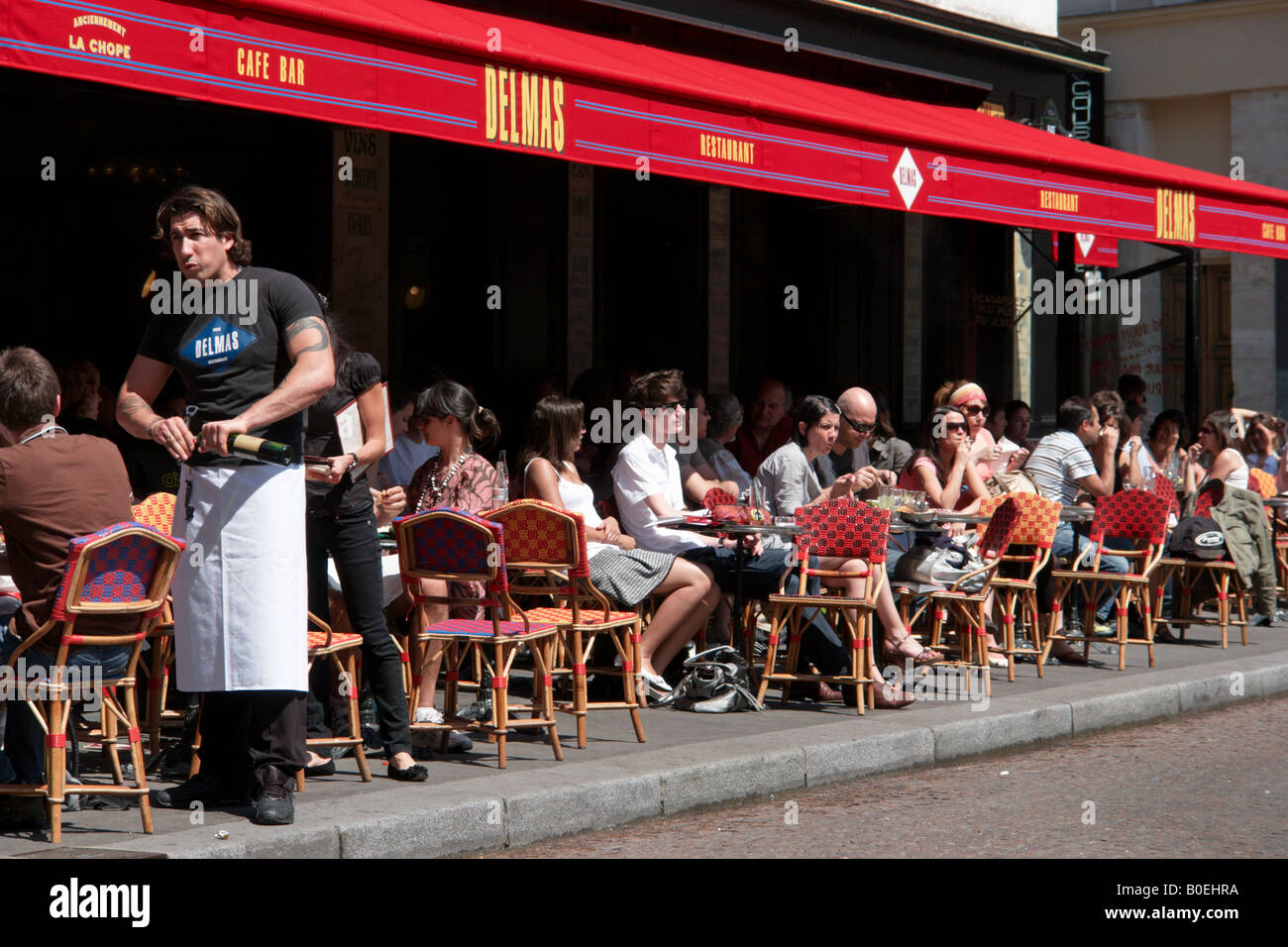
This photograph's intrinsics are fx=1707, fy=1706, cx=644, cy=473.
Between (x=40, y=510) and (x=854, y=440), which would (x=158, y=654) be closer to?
(x=40, y=510)

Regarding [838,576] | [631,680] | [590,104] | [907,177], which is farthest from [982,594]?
[590,104]

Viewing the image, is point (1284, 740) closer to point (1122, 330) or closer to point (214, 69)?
point (214, 69)

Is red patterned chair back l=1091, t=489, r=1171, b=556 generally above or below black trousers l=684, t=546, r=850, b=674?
above

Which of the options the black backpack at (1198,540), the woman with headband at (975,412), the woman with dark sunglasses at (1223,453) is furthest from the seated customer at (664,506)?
the woman with dark sunglasses at (1223,453)

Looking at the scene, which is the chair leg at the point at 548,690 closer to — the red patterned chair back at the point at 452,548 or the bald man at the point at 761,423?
the red patterned chair back at the point at 452,548

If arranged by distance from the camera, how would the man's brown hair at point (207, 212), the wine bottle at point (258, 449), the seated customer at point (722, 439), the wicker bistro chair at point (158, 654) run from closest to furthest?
the wine bottle at point (258, 449) < the man's brown hair at point (207, 212) < the wicker bistro chair at point (158, 654) < the seated customer at point (722, 439)

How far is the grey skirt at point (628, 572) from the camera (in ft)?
24.7

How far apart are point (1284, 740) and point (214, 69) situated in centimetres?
534

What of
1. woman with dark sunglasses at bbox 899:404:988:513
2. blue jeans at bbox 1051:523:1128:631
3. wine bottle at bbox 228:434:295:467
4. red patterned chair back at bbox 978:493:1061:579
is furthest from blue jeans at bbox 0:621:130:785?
blue jeans at bbox 1051:523:1128:631

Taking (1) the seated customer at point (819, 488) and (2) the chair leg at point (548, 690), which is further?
(1) the seated customer at point (819, 488)

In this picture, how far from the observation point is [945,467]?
9.25 metres

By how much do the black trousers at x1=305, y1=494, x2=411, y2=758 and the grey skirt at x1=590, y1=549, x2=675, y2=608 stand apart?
5.52 feet

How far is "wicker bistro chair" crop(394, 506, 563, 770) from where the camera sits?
6133 millimetres

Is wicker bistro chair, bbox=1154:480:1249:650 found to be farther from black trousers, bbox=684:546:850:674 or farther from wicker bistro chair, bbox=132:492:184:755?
wicker bistro chair, bbox=132:492:184:755
